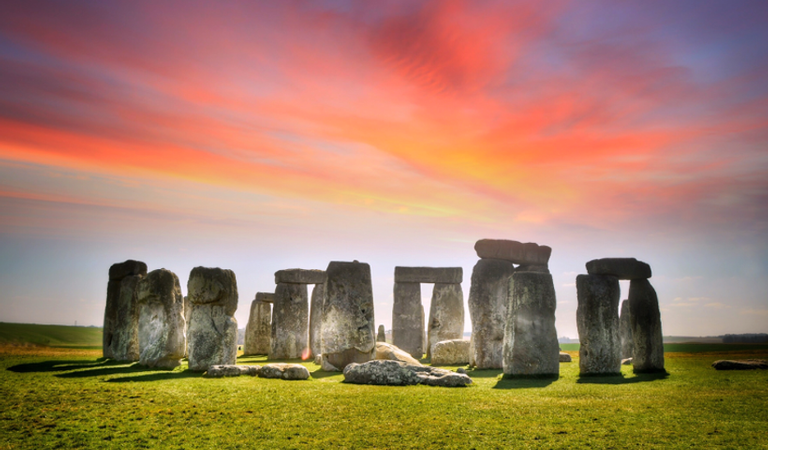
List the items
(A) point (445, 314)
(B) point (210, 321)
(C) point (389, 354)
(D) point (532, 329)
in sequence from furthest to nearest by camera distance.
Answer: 1. (A) point (445, 314)
2. (C) point (389, 354)
3. (B) point (210, 321)
4. (D) point (532, 329)

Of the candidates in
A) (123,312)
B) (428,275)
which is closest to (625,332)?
(428,275)

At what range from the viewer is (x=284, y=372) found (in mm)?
11539

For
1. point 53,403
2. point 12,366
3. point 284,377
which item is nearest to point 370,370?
point 284,377

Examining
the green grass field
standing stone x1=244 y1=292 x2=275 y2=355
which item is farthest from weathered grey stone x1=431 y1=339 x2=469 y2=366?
standing stone x1=244 y1=292 x2=275 y2=355

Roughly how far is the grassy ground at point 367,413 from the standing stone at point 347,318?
220 cm

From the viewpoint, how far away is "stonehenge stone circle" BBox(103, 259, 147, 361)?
15570mm

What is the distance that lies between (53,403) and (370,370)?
17.4 ft

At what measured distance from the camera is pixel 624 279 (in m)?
14.2

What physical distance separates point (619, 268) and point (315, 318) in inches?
408

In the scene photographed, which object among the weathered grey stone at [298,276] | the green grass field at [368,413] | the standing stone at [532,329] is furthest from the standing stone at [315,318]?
the standing stone at [532,329]

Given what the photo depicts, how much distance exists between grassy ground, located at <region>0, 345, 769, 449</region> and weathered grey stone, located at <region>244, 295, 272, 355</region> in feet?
33.6

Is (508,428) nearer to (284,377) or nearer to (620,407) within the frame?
(620,407)

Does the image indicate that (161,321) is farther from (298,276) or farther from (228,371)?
(298,276)

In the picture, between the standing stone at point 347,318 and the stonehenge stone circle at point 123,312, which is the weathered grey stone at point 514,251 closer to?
the standing stone at point 347,318
